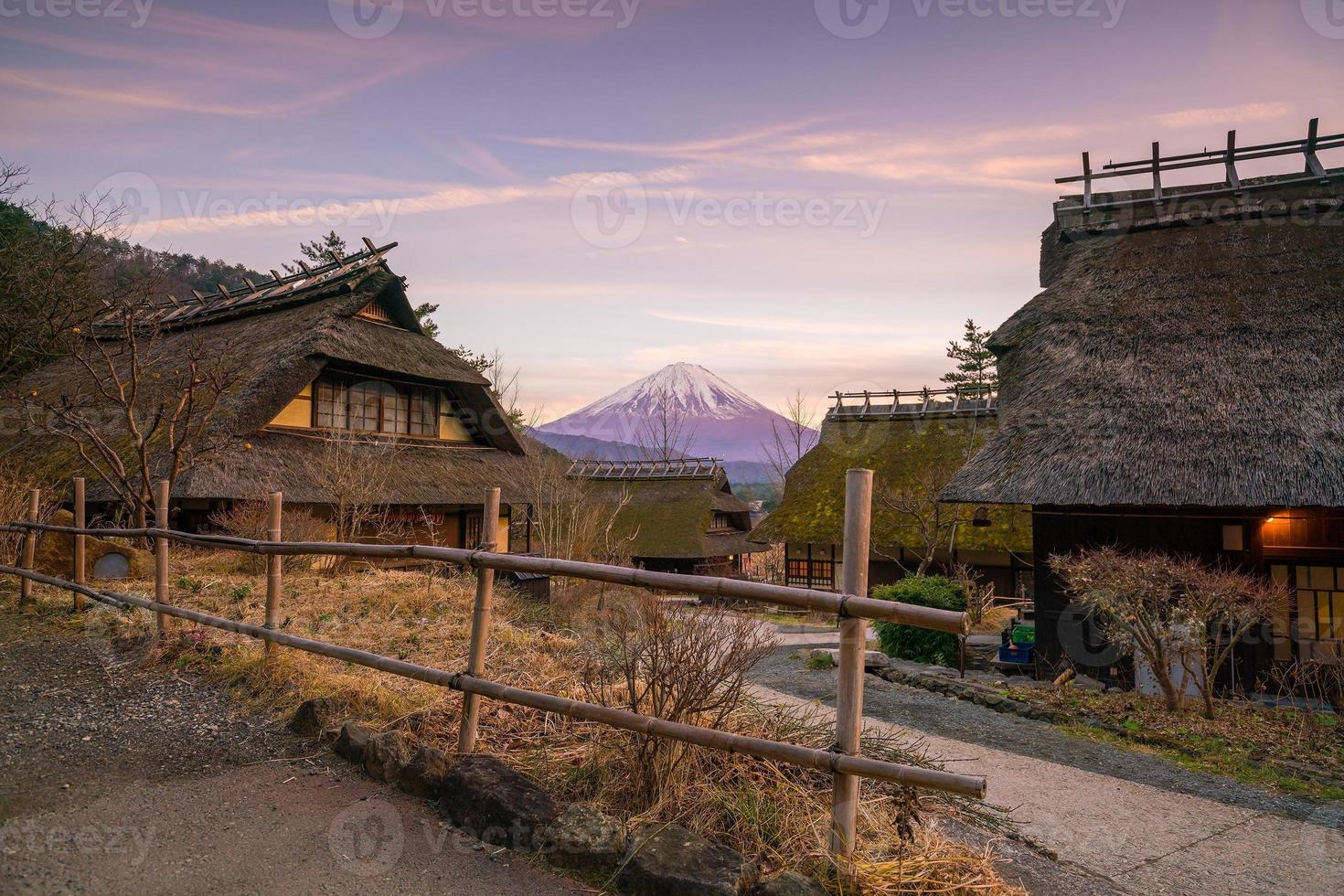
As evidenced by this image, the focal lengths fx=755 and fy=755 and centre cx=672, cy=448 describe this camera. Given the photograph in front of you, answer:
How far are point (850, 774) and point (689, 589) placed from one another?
36.5 inches

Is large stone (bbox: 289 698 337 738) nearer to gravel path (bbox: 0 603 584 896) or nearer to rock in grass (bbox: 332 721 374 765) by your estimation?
gravel path (bbox: 0 603 584 896)

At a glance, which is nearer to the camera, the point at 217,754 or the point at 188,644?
the point at 217,754

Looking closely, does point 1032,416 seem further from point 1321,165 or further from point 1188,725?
point 1321,165

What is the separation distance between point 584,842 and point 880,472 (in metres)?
17.6

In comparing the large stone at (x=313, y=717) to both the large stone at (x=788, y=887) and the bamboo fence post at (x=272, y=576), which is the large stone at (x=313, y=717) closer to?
the bamboo fence post at (x=272, y=576)

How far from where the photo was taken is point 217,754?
12.6 ft

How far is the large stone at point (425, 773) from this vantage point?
11.3 feet

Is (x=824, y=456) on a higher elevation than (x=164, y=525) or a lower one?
higher

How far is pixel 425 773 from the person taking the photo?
11.4 feet

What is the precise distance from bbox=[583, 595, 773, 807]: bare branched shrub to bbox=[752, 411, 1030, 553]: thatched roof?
1487cm

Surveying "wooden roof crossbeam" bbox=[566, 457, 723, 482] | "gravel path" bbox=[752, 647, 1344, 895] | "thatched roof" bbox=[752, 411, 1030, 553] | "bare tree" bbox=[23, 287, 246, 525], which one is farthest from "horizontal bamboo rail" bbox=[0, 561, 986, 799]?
"wooden roof crossbeam" bbox=[566, 457, 723, 482]

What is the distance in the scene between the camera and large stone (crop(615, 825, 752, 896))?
8.55 ft

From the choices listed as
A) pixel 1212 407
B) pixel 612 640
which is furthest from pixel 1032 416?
pixel 612 640

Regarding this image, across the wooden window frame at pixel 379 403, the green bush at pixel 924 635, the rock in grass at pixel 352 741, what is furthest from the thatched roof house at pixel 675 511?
the rock in grass at pixel 352 741
